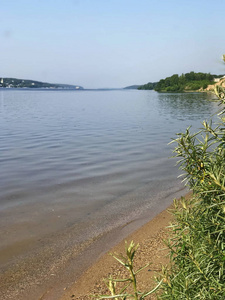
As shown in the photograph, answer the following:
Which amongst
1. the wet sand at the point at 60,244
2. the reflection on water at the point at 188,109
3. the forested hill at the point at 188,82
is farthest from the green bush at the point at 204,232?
the forested hill at the point at 188,82

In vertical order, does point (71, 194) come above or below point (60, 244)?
above

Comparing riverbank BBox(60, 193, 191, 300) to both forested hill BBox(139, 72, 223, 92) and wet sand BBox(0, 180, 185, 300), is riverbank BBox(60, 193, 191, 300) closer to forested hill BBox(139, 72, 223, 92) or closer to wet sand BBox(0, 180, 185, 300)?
wet sand BBox(0, 180, 185, 300)

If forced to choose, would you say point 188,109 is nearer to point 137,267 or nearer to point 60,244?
point 60,244

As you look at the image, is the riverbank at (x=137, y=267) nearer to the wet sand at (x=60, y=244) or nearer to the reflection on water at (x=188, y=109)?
the wet sand at (x=60, y=244)

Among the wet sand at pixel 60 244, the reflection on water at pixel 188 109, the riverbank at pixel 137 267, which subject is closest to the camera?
the riverbank at pixel 137 267

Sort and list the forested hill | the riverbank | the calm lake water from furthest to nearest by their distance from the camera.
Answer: the forested hill
the calm lake water
the riverbank

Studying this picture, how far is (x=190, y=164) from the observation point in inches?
97.0

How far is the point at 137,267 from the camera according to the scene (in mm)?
6227

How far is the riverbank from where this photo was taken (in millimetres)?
5645

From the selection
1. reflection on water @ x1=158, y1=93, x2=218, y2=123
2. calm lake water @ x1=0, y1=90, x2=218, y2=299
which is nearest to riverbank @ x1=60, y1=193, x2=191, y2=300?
calm lake water @ x1=0, y1=90, x2=218, y2=299

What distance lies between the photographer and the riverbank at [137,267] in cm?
564

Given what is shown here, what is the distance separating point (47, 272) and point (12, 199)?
468 cm

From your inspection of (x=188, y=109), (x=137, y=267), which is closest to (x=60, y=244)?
(x=137, y=267)

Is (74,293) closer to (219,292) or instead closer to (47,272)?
(47,272)
